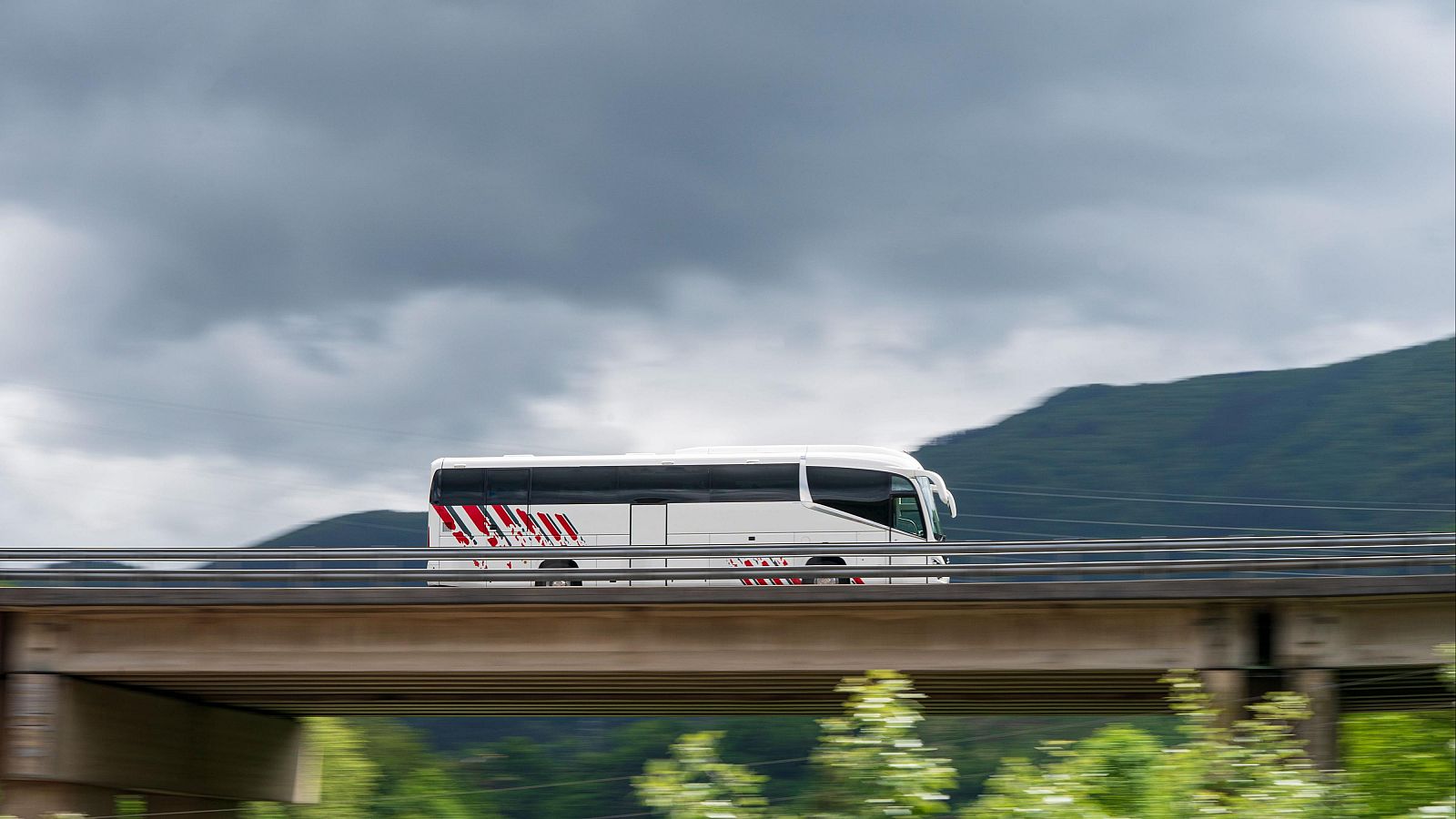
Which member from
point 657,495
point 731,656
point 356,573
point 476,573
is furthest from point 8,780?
point 657,495

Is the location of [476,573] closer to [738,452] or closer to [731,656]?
[731,656]

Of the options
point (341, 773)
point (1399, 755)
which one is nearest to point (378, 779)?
point (341, 773)

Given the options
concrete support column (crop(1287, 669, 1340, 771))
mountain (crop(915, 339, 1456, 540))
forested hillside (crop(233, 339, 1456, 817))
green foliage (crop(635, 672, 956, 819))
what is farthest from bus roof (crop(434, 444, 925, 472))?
mountain (crop(915, 339, 1456, 540))

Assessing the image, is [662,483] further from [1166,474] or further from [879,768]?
[1166,474]

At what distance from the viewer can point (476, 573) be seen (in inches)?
768

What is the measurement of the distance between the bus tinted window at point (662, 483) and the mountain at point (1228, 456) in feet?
338

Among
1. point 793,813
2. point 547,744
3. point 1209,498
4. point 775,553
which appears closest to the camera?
point 793,813

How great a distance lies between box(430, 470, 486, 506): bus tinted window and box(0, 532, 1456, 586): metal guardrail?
6556mm

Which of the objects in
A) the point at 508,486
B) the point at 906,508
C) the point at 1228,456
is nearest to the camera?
the point at 906,508

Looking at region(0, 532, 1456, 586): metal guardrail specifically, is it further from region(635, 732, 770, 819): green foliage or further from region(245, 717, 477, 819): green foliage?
region(245, 717, 477, 819): green foliage

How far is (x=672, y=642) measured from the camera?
19.5 meters

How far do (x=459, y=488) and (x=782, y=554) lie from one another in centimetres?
983

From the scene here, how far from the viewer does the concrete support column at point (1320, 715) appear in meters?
17.8

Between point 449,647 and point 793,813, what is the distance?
10.2 m
